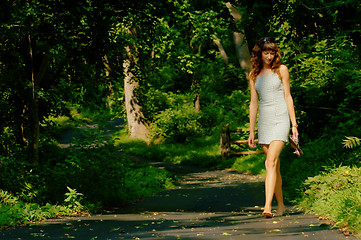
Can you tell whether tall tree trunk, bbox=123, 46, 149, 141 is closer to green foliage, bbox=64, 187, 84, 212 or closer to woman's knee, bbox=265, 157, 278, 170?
green foliage, bbox=64, 187, 84, 212

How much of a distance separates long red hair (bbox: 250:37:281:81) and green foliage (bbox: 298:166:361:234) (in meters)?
1.89

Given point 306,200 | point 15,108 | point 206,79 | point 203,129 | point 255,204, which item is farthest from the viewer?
point 206,79

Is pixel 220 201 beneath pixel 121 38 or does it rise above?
beneath

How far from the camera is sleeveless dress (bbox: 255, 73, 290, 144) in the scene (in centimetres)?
664

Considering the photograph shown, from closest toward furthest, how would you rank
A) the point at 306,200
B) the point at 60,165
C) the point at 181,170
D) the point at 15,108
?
the point at 306,200
the point at 60,165
the point at 15,108
the point at 181,170

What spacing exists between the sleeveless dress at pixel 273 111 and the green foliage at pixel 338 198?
1.11 metres

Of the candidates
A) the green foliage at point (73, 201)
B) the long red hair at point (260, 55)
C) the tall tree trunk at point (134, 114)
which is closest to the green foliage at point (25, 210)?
the green foliage at point (73, 201)

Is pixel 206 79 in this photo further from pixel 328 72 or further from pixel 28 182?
pixel 28 182

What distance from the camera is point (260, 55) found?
681 cm

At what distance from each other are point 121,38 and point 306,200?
8106 mm

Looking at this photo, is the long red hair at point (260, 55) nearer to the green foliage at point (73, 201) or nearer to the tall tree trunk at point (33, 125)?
the green foliage at point (73, 201)

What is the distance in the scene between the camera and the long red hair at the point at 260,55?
6.70 m

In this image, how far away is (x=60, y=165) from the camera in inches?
416


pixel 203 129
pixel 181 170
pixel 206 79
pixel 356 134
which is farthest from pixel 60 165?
pixel 206 79
